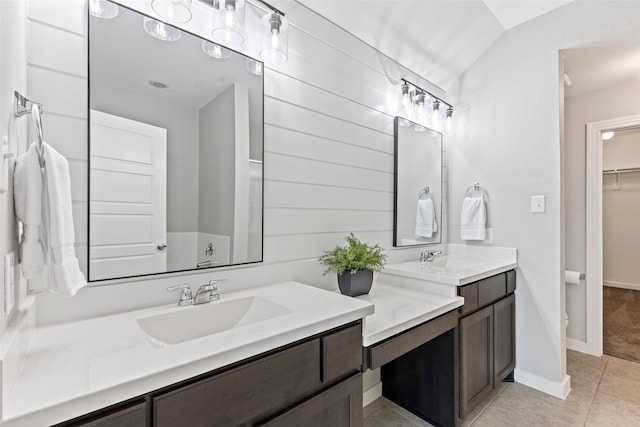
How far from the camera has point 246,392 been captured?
2.83 ft

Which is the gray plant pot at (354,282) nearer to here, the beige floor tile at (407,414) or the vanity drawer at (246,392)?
the vanity drawer at (246,392)

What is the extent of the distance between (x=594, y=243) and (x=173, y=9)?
3.46 metres

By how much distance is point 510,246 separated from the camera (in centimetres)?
244

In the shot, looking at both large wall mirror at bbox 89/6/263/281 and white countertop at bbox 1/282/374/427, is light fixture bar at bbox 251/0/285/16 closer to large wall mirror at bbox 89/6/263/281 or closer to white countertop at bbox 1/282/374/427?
large wall mirror at bbox 89/6/263/281

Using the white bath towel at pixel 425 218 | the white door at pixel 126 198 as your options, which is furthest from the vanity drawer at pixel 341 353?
the white bath towel at pixel 425 218

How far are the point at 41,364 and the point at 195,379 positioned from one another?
1.14 ft

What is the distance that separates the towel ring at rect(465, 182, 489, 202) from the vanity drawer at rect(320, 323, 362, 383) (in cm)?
193

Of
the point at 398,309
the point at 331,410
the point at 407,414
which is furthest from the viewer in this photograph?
the point at 407,414

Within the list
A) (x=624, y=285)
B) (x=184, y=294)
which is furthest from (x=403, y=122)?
(x=624, y=285)

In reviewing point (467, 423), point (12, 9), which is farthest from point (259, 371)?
point (467, 423)

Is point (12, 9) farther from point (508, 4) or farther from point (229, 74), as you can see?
point (508, 4)

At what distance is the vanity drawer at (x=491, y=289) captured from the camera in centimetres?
194

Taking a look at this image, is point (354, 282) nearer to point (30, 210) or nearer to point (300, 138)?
point (300, 138)

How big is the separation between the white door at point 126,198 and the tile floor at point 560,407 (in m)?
1.60
